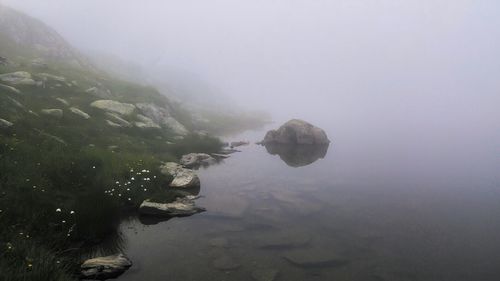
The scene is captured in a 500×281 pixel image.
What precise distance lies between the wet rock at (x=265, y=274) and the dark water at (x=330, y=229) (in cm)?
8

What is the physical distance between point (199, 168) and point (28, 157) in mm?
17058

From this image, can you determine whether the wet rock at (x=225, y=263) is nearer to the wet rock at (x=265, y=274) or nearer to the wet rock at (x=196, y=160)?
the wet rock at (x=265, y=274)

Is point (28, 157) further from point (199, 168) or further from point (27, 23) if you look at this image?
point (27, 23)

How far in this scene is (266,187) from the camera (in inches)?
1192

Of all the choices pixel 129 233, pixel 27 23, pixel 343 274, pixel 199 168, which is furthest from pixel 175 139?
pixel 27 23

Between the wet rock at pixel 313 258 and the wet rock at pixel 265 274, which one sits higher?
the wet rock at pixel 313 258

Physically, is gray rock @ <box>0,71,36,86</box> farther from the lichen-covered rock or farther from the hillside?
the lichen-covered rock

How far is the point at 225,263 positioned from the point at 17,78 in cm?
3300


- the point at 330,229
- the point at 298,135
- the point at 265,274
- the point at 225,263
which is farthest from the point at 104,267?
the point at 298,135

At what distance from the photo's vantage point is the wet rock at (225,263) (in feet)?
51.5

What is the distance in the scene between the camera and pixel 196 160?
36688 millimetres

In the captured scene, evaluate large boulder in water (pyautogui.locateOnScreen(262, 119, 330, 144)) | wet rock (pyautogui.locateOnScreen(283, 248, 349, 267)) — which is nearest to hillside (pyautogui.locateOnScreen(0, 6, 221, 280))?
wet rock (pyautogui.locateOnScreen(283, 248, 349, 267))

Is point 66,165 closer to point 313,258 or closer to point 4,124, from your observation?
point 4,124

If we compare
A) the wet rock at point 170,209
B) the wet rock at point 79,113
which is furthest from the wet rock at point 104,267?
the wet rock at point 79,113
